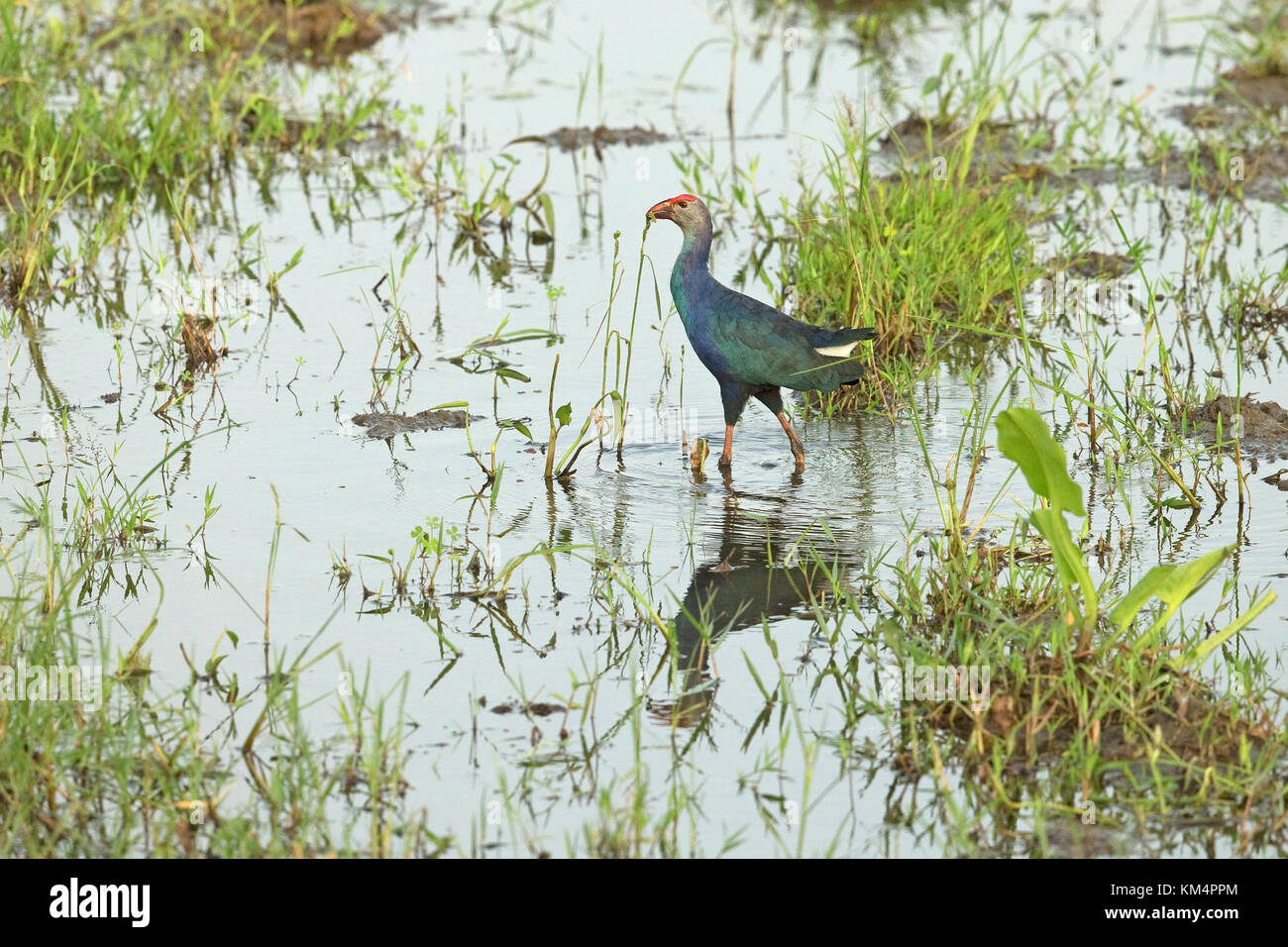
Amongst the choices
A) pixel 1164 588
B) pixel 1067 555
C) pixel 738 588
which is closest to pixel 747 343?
pixel 738 588

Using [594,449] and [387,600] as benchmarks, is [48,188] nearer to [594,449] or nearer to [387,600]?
[594,449]

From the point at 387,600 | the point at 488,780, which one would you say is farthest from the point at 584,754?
the point at 387,600

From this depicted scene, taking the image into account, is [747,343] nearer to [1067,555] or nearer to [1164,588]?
[1067,555]

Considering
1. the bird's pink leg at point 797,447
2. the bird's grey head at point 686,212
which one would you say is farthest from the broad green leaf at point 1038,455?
the bird's grey head at point 686,212

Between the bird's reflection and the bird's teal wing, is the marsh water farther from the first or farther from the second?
the bird's teal wing

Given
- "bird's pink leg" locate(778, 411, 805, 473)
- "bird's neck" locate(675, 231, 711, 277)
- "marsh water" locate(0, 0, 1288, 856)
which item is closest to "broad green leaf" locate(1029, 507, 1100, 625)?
"marsh water" locate(0, 0, 1288, 856)

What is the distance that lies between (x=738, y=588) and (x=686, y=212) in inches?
70.5

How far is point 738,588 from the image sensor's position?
5.16 meters

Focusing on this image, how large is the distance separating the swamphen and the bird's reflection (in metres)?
0.46

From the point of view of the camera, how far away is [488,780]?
4027 millimetres

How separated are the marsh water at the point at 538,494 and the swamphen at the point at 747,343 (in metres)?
0.17

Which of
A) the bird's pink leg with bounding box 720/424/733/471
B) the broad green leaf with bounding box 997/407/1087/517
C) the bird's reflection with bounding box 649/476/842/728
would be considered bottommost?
the bird's reflection with bounding box 649/476/842/728

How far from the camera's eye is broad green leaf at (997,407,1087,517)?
426 centimetres

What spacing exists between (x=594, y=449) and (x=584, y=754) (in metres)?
2.44
